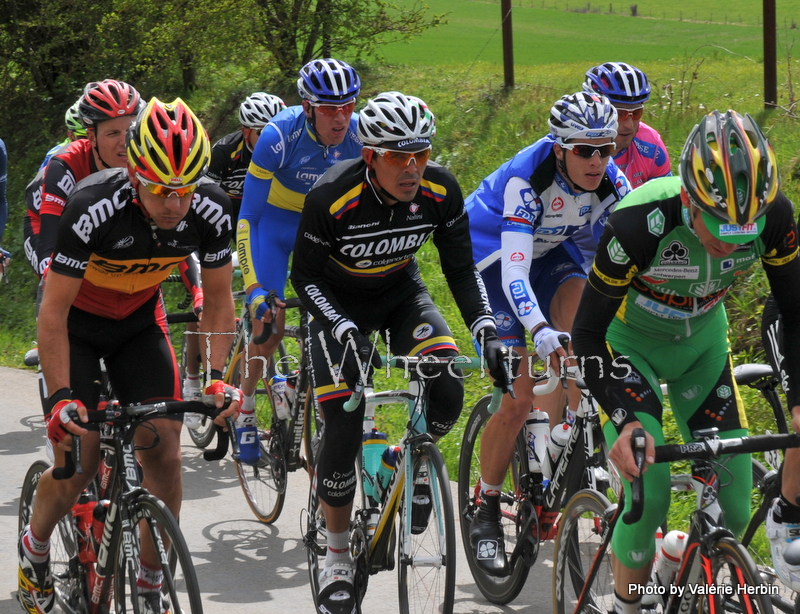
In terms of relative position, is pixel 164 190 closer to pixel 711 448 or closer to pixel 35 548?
pixel 35 548

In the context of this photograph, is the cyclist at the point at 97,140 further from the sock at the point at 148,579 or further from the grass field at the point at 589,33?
the grass field at the point at 589,33

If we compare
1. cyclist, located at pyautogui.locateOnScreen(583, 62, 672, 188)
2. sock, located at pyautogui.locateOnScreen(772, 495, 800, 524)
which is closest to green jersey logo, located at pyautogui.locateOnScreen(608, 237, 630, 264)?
sock, located at pyautogui.locateOnScreen(772, 495, 800, 524)

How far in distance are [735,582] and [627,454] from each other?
1.56 ft

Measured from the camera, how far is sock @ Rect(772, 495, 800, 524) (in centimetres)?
370

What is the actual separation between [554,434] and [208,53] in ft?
41.8

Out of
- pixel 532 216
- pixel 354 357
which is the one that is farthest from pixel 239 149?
pixel 354 357

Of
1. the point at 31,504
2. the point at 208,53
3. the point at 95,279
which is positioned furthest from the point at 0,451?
the point at 208,53

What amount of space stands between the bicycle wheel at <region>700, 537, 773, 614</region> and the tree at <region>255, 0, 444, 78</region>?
13327 millimetres

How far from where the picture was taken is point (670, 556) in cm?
347

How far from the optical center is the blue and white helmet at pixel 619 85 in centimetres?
562

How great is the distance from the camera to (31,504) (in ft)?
15.2

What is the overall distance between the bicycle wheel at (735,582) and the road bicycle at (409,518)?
3.65ft

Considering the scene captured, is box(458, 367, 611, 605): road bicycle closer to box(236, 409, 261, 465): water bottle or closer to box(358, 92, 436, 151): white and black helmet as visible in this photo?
box(358, 92, 436, 151): white and black helmet

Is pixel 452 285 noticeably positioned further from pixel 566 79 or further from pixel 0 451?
pixel 566 79
